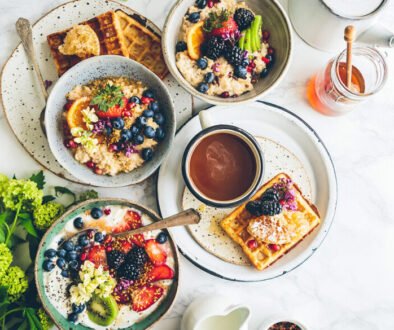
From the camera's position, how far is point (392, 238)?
2.71 metres

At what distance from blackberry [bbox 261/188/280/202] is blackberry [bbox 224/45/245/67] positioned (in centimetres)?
59

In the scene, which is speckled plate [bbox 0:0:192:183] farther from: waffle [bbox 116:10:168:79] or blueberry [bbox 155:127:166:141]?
blueberry [bbox 155:127:166:141]

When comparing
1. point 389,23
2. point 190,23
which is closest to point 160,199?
point 190,23

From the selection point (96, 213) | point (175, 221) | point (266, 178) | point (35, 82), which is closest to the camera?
point (175, 221)

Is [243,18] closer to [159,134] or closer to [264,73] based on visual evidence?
[264,73]

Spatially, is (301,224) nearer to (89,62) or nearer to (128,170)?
(128,170)

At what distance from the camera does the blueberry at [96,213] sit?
2.38 metres

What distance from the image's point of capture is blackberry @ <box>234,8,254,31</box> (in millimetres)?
2363

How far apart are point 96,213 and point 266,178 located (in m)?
0.82

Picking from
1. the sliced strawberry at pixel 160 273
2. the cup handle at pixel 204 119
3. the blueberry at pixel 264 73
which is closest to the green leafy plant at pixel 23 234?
the sliced strawberry at pixel 160 273

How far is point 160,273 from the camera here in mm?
2406

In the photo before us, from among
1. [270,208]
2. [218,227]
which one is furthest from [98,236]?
[270,208]

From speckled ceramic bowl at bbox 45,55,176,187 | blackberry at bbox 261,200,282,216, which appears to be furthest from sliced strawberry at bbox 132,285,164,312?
blackberry at bbox 261,200,282,216

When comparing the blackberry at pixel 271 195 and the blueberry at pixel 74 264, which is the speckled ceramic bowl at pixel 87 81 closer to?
the blueberry at pixel 74 264
